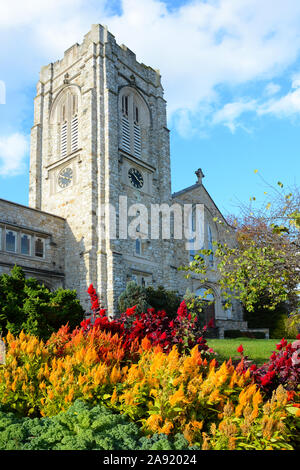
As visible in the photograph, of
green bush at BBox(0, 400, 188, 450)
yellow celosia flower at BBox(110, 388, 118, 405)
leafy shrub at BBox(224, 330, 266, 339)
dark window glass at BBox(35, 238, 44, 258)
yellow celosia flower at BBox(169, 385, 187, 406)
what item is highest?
dark window glass at BBox(35, 238, 44, 258)

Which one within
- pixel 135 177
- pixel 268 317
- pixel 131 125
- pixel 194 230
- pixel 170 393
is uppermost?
pixel 131 125

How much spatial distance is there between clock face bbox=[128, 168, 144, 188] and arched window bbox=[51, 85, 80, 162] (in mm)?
3565

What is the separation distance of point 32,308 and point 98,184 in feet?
43.9

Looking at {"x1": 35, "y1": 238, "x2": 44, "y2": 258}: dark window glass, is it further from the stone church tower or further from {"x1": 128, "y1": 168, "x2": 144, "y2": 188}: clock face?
{"x1": 128, "y1": 168, "x2": 144, "y2": 188}: clock face

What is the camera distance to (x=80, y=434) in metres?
3.36

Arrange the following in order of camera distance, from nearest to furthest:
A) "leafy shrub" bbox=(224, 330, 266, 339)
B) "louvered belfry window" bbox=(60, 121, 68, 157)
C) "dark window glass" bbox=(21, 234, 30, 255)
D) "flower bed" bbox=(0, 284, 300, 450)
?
"flower bed" bbox=(0, 284, 300, 450) < "dark window glass" bbox=(21, 234, 30, 255) < "louvered belfry window" bbox=(60, 121, 68, 157) < "leafy shrub" bbox=(224, 330, 266, 339)

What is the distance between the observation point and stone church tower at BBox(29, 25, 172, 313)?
2012 cm

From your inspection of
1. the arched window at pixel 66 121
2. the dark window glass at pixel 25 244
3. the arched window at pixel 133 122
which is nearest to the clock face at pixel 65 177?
the arched window at pixel 66 121

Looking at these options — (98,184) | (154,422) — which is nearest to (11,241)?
(98,184)

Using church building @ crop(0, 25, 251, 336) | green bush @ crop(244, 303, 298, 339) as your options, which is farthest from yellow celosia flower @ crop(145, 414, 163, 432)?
green bush @ crop(244, 303, 298, 339)

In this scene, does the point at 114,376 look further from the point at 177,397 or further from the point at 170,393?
the point at 177,397

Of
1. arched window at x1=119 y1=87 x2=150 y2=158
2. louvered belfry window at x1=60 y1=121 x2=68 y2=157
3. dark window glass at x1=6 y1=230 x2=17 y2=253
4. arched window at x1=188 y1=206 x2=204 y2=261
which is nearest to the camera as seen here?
dark window glass at x1=6 y1=230 x2=17 y2=253
